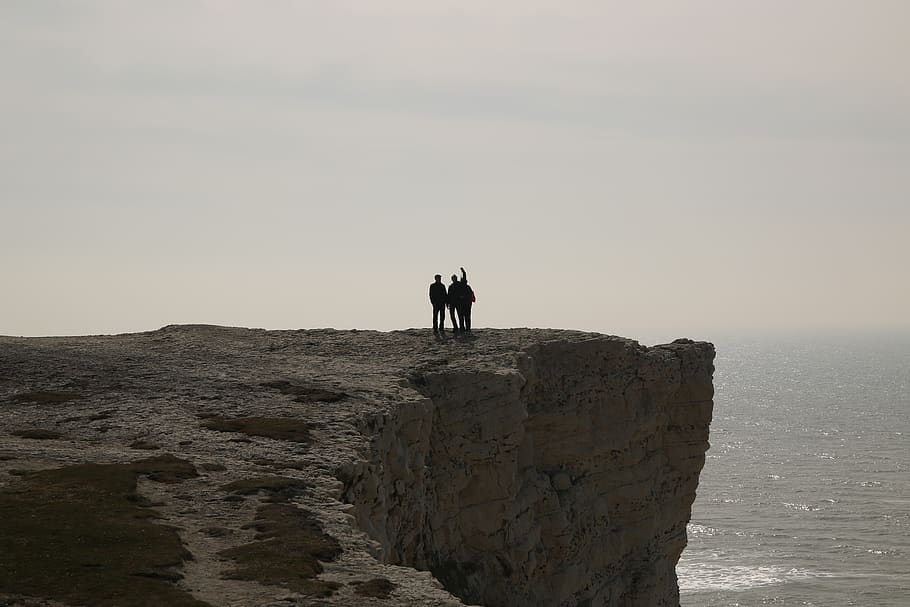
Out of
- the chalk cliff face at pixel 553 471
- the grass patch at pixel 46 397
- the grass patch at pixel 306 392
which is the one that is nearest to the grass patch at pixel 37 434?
the grass patch at pixel 46 397

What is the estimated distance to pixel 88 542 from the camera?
18.4m

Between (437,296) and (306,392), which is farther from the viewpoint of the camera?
(437,296)

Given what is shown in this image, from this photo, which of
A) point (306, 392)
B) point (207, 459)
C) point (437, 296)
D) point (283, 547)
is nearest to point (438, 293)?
point (437, 296)

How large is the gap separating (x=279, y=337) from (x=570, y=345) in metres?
14.6

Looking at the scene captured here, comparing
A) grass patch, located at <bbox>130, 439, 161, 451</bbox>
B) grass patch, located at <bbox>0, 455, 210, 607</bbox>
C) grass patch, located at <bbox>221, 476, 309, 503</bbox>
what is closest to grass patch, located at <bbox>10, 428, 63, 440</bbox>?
grass patch, located at <bbox>130, 439, 161, 451</bbox>

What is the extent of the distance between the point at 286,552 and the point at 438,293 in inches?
1071

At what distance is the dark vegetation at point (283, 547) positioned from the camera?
17.6 meters

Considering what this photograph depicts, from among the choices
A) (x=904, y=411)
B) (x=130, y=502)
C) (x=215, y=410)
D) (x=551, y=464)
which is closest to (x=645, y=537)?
(x=551, y=464)

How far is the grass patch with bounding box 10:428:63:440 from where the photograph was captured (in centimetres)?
2620

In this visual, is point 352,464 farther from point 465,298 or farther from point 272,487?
point 465,298

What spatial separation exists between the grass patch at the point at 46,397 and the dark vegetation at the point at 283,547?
35.7ft

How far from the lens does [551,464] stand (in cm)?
4306

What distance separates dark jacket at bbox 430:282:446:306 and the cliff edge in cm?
175

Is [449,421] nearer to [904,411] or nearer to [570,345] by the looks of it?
[570,345]
